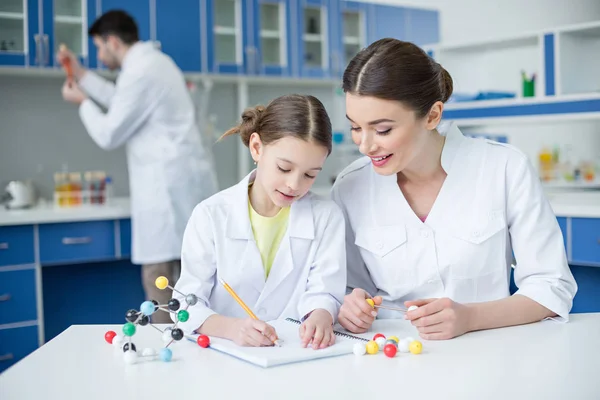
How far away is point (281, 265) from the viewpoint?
62.2 inches

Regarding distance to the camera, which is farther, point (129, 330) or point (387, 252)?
point (387, 252)

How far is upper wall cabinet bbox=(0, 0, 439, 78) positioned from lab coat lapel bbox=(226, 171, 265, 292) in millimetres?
2190

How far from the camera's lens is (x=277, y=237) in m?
1.65

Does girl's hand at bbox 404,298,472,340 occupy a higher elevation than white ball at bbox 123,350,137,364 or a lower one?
higher

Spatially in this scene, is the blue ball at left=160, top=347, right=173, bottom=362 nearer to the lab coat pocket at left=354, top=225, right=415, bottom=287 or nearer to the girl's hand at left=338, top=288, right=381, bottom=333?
the girl's hand at left=338, top=288, right=381, bottom=333

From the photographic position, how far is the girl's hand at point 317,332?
1.23 meters

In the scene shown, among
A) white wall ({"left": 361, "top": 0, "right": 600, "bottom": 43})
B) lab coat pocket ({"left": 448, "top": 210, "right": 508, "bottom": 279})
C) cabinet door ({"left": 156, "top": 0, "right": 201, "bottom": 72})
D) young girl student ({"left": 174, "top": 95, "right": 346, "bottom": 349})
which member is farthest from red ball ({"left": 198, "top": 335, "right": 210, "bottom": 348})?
white wall ({"left": 361, "top": 0, "right": 600, "bottom": 43})

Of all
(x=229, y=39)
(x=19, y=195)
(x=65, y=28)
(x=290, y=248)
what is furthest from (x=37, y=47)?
(x=290, y=248)

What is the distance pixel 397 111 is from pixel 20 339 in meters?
2.29

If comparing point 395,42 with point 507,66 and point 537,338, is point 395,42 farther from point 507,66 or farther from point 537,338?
point 507,66

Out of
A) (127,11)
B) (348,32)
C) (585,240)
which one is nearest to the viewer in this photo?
(585,240)

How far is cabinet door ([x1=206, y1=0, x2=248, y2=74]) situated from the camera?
385 centimetres

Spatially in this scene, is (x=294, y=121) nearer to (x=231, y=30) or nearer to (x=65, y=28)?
(x=65, y=28)

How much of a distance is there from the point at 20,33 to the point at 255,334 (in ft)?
8.67
